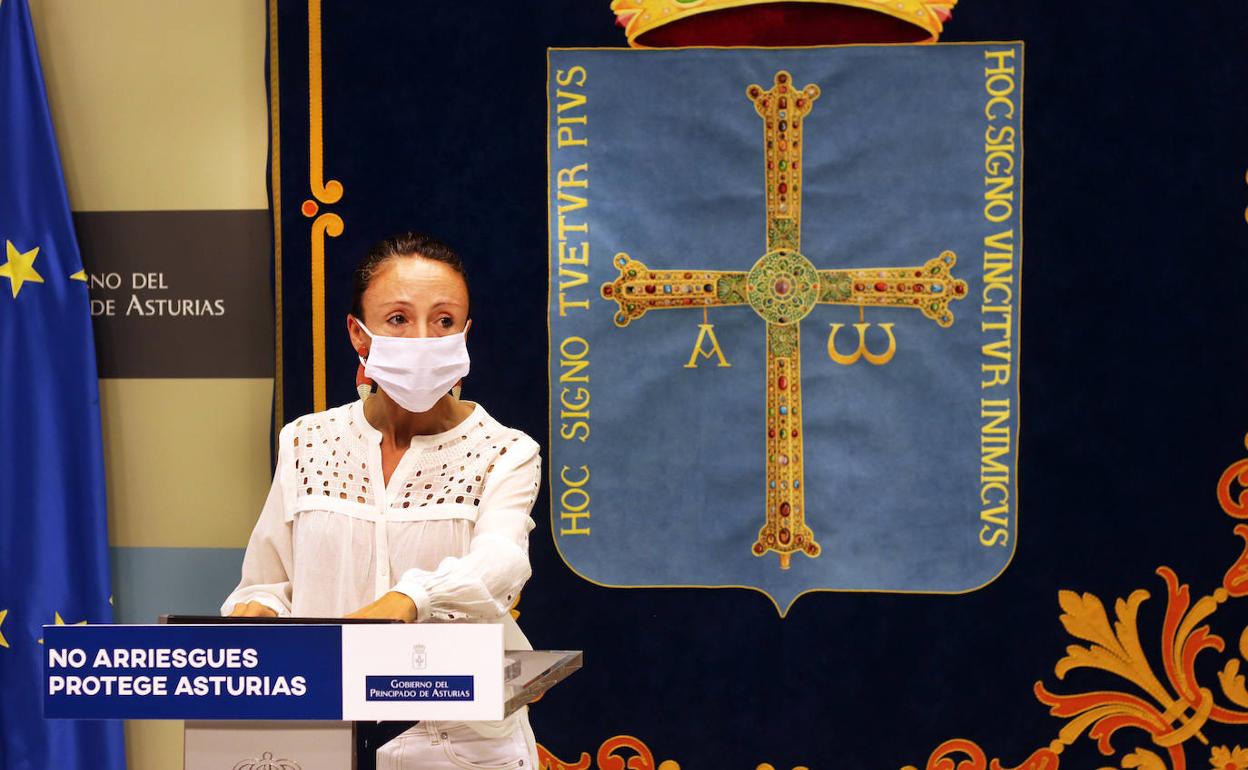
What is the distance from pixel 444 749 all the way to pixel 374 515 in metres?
0.38

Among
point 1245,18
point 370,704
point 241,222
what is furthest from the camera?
point 241,222

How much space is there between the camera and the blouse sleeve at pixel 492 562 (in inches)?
66.6

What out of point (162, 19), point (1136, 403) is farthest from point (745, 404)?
point (162, 19)

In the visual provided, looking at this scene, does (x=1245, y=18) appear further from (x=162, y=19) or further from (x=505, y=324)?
(x=162, y=19)

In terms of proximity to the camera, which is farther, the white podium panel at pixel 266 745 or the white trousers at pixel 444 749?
the white trousers at pixel 444 749

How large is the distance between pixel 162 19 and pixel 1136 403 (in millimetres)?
2783

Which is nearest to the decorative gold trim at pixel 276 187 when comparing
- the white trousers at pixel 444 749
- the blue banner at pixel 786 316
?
the blue banner at pixel 786 316

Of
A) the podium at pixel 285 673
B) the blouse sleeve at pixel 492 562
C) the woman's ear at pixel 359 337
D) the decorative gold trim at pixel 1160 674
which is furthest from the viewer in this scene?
the decorative gold trim at pixel 1160 674

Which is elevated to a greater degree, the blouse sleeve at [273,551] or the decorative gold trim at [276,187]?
the decorative gold trim at [276,187]

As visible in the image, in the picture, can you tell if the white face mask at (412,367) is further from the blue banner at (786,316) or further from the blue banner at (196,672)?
the blue banner at (786,316)

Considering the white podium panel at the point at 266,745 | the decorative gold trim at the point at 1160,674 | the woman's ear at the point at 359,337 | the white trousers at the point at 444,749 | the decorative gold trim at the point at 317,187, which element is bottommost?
the decorative gold trim at the point at 1160,674

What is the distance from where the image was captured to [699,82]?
3166 millimetres

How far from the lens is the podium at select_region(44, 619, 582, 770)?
137 cm

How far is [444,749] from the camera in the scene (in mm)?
1828
